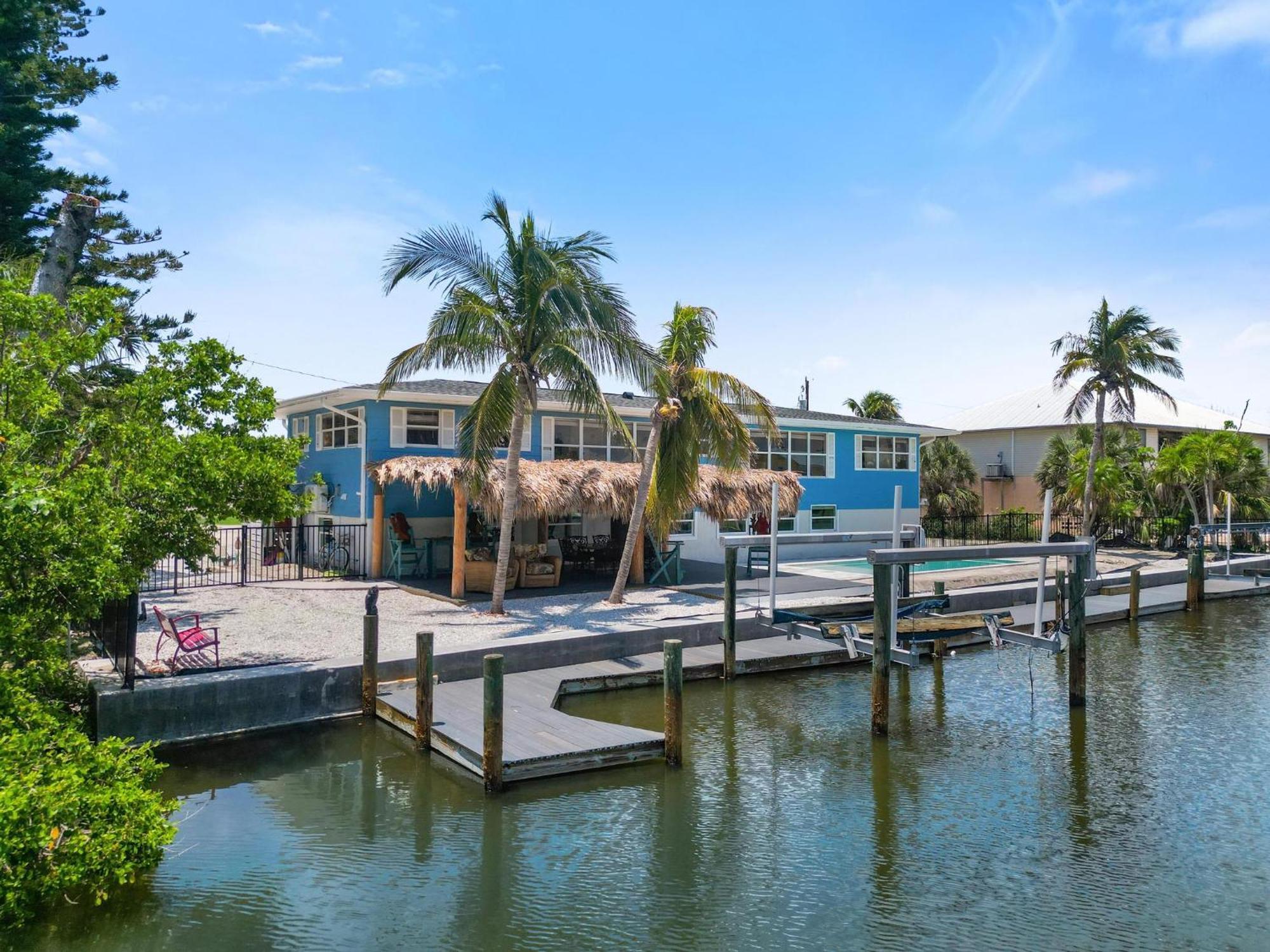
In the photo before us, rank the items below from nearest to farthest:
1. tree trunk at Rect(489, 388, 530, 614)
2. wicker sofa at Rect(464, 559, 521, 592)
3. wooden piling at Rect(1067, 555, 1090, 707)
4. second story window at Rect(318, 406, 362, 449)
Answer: wooden piling at Rect(1067, 555, 1090, 707), tree trunk at Rect(489, 388, 530, 614), wicker sofa at Rect(464, 559, 521, 592), second story window at Rect(318, 406, 362, 449)

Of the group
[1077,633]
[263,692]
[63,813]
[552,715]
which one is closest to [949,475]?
[1077,633]

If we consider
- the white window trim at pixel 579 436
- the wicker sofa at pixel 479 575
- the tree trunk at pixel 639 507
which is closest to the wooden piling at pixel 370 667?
the tree trunk at pixel 639 507

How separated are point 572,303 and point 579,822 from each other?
9983 millimetres

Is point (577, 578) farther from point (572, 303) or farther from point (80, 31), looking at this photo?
point (80, 31)

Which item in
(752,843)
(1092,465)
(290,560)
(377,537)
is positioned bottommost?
(752,843)

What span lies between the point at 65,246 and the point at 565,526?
13.6 m

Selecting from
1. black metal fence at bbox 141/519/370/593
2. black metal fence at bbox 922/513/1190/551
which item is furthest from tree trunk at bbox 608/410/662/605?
black metal fence at bbox 922/513/1190/551

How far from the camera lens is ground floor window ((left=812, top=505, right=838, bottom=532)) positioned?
29.8 m

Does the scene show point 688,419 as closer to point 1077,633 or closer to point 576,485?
point 576,485

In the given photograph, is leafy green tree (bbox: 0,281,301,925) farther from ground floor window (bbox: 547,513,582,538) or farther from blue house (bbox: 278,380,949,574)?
ground floor window (bbox: 547,513,582,538)

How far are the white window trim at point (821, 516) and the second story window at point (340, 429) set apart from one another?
14.7m

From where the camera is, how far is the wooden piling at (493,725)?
9727 millimetres

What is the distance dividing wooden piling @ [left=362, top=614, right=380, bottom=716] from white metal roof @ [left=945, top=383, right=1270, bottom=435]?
3419 cm

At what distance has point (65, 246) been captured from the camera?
14969mm
